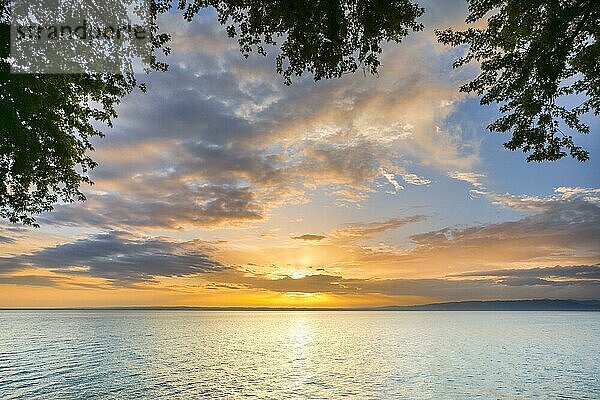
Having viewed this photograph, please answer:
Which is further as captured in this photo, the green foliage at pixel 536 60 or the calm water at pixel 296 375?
the calm water at pixel 296 375

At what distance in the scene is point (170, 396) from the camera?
1356 inches

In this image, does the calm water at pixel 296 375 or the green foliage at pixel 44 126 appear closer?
the green foliage at pixel 44 126

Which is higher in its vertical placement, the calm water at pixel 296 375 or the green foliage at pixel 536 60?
the green foliage at pixel 536 60

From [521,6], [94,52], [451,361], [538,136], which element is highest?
[94,52]

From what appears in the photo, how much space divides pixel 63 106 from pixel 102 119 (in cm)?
196

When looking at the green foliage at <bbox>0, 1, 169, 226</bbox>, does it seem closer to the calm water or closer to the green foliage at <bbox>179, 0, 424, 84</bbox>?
the green foliage at <bbox>179, 0, 424, 84</bbox>

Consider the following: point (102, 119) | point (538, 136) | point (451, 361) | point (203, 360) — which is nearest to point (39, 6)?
point (102, 119)

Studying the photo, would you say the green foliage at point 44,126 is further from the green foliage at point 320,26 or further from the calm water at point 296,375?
the calm water at point 296,375

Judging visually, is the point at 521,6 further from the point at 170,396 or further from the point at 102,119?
the point at 170,396

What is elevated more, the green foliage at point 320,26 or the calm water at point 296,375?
the green foliage at point 320,26

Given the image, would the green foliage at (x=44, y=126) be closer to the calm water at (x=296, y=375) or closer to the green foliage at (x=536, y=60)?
the green foliage at (x=536, y=60)

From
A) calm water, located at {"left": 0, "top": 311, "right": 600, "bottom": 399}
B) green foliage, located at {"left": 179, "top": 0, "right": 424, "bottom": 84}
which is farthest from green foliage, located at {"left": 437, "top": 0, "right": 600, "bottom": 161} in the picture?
calm water, located at {"left": 0, "top": 311, "right": 600, "bottom": 399}

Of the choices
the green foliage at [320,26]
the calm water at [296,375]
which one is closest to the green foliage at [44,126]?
the green foliage at [320,26]

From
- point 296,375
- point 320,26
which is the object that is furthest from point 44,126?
point 296,375
